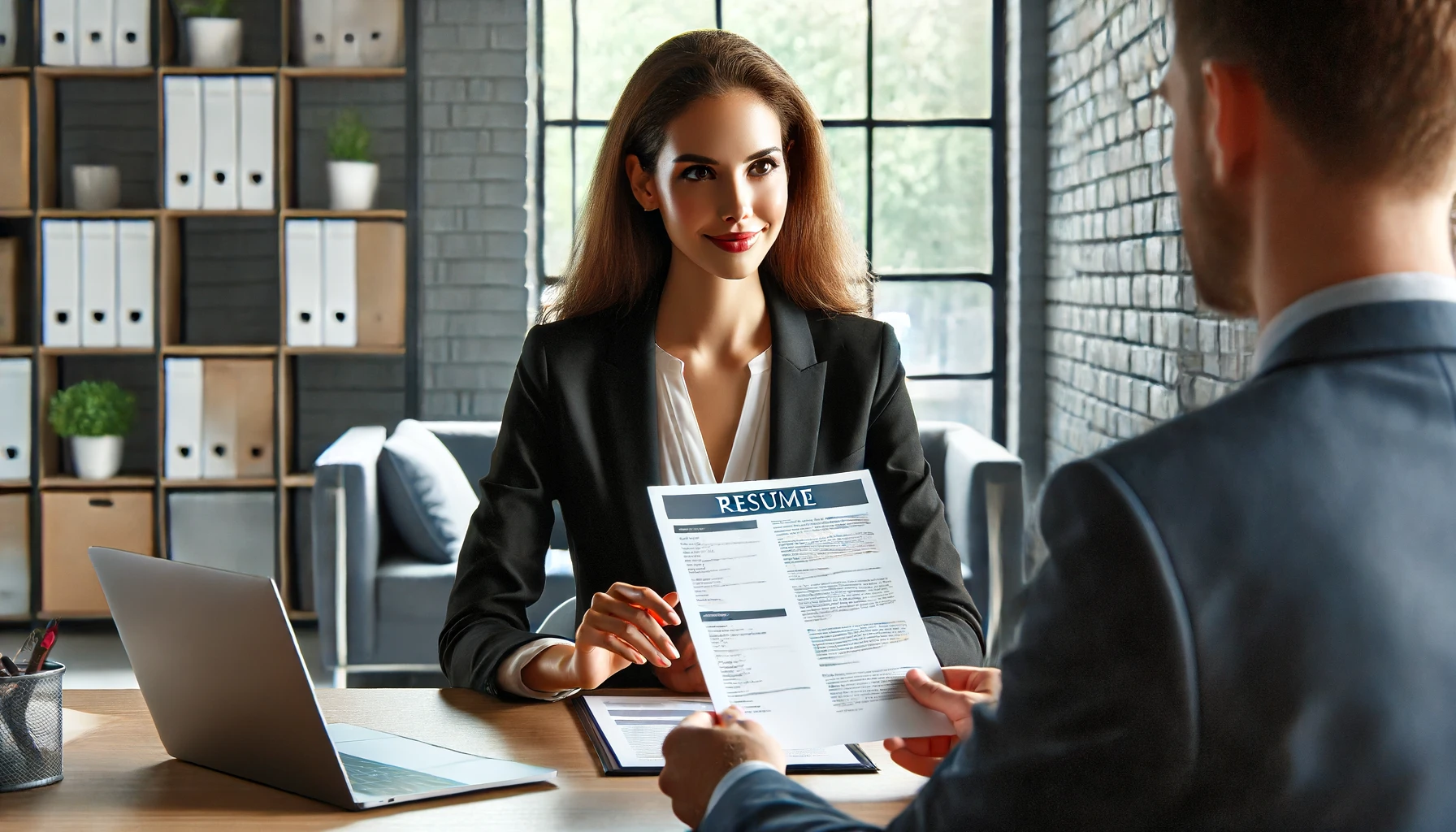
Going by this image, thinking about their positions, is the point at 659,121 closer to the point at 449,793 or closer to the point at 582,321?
the point at 582,321

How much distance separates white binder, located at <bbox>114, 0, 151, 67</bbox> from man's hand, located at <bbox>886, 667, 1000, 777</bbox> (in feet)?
13.7

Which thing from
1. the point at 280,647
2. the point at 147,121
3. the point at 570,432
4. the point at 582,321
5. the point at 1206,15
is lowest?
the point at 280,647

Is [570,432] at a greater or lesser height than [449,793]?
greater

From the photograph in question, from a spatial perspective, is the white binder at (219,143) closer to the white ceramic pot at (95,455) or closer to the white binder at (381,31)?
the white binder at (381,31)

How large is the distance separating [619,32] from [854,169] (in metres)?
1.02

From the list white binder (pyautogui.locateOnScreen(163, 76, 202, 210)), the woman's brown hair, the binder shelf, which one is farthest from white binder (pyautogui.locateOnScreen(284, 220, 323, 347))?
the woman's brown hair

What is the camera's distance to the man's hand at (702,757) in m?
0.81

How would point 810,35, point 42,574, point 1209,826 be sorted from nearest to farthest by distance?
point 1209,826
point 42,574
point 810,35

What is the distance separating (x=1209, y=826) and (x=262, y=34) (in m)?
4.73

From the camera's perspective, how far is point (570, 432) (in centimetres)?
155

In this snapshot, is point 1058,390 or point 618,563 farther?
point 1058,390

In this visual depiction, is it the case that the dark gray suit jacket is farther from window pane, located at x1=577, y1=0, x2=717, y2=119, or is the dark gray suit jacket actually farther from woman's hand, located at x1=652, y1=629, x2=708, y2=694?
window pane, located at x1=577, y1=0, x2=717, y2=119

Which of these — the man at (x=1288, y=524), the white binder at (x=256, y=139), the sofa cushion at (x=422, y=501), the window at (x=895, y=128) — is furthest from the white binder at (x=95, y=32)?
the man at (x=1288, y=524)

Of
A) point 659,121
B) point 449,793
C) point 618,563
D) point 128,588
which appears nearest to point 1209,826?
point 449,793
